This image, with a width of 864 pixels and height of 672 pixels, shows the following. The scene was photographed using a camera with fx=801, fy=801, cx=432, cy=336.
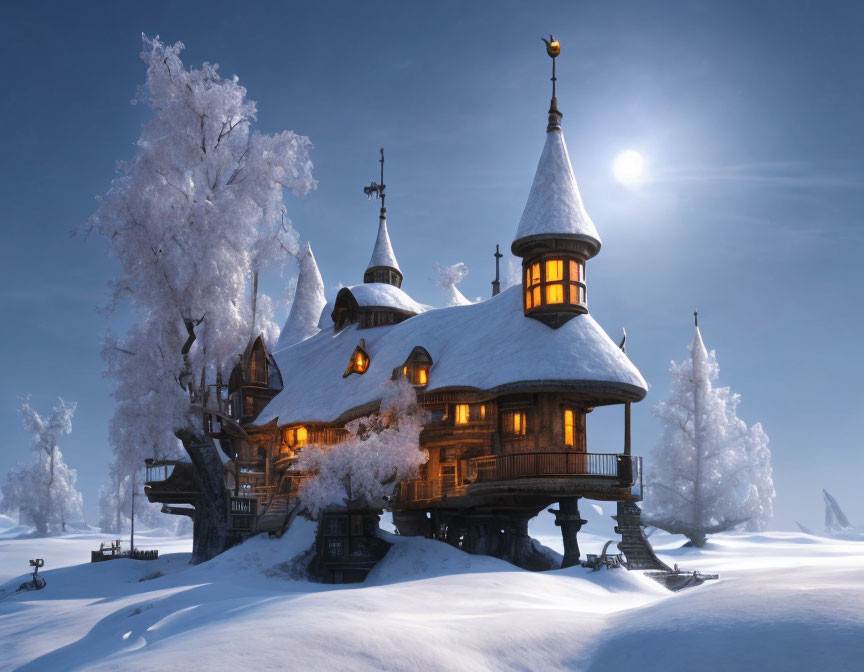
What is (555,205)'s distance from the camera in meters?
32.2

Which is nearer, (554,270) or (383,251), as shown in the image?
(554,270)

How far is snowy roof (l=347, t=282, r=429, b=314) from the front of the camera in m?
44.5

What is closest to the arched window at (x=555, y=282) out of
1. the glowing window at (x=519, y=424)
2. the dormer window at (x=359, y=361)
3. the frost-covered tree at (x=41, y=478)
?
the glowing window at (x=519, y=424)

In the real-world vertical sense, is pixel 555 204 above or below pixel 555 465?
above

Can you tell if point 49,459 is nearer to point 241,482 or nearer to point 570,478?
point 241,482

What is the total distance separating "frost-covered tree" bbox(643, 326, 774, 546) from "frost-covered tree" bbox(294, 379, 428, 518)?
27.1 metres

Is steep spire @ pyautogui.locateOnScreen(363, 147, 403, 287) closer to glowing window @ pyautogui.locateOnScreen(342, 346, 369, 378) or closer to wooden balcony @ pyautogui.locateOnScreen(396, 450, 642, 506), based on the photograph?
glowing window @ pyautogui.locateOnScreen(342, 346, 369, 378)

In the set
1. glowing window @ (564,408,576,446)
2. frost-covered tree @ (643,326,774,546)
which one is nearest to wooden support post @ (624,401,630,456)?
glowing window @ (564,408,576,446)

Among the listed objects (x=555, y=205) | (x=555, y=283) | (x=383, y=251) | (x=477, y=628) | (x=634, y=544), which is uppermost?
(x=383, y=251)

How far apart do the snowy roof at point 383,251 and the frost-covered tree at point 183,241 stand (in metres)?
18.7

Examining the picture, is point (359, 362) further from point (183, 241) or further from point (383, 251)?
point (383, 251)

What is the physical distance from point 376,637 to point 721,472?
4576 cm

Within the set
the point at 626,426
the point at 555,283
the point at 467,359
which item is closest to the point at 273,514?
the point at 467,359

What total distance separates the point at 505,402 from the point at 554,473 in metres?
3.65
